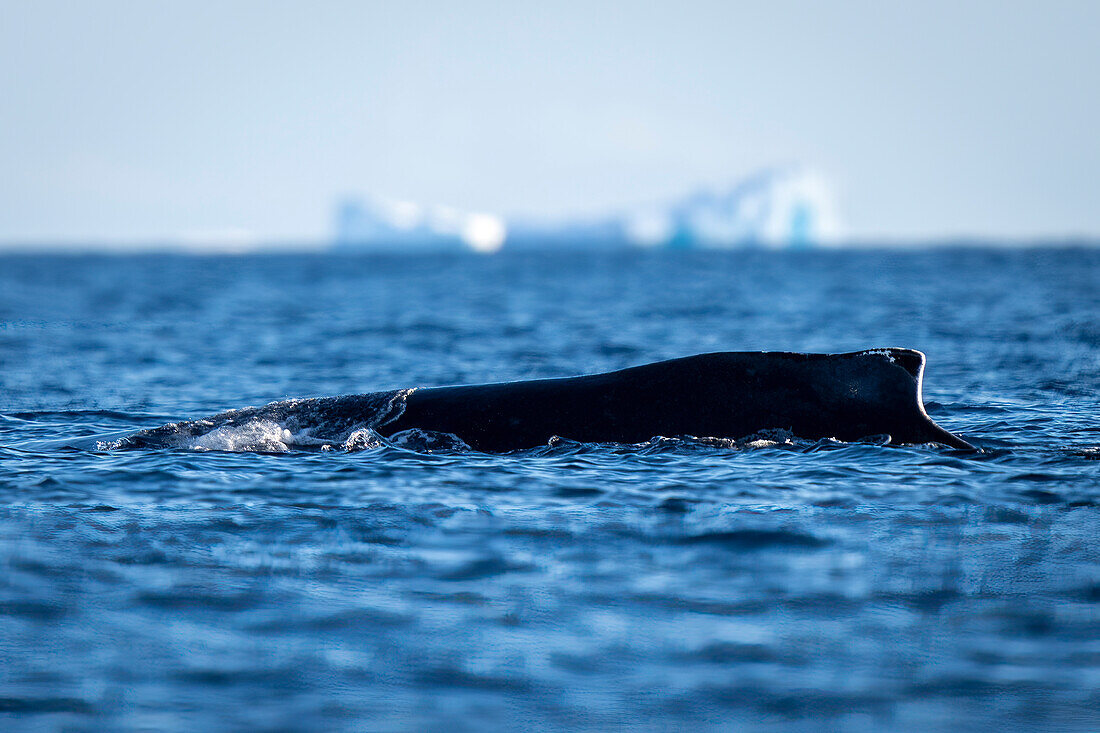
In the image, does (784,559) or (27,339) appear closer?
(784,559)

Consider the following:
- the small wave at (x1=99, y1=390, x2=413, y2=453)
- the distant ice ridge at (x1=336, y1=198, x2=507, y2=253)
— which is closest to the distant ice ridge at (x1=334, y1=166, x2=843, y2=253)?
the distant ice ridge at (x1=336, y1=198, x2=507, y2=253)

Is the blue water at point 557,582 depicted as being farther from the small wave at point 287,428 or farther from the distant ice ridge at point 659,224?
the distant ice ridge at point 659,224

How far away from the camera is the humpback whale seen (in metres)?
9.47

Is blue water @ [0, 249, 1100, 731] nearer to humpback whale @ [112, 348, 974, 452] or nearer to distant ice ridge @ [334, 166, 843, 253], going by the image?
humpback whale @ [112, 348, 974, 452]

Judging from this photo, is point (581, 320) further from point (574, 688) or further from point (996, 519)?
point (574, 688)

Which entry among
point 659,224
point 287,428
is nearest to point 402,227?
point 659,224

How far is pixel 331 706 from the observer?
15.9 feet

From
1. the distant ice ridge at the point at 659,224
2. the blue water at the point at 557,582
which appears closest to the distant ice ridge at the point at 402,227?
the distant ice ridge at the point at 659,224

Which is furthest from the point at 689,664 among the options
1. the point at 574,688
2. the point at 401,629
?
the point at 401,629

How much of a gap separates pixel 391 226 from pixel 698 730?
122 metres

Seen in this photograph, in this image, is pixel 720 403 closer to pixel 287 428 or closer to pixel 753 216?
pixel 287 428

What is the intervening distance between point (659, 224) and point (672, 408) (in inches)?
4435

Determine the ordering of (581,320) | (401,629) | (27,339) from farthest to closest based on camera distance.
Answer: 1. (581,320)
2. (27,339)
3. (401,629)

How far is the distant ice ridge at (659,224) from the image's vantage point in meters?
111
